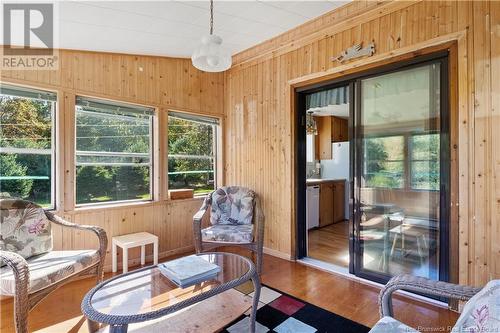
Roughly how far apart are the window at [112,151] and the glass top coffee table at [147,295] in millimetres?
1633

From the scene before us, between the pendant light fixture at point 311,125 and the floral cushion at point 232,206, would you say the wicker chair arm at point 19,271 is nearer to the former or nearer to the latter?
the floral cushion at point 232,206

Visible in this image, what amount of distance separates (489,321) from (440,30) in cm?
213

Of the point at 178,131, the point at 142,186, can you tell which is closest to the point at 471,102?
the point at 178,131

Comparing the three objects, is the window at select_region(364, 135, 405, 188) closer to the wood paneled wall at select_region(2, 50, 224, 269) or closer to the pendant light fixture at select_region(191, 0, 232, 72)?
the pendant light fixture at select_region(191, 0, 232, 72)

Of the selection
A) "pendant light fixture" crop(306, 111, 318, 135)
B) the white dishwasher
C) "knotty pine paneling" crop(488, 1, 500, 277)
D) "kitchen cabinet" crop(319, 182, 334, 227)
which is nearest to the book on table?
"knotty pine paneling" crop(488, 1, 500, 277)

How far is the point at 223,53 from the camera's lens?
6.04 feet

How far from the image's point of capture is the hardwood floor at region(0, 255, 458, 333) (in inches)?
78.4

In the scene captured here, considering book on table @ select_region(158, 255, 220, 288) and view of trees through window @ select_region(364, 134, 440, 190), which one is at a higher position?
view of trees through window @ select_region(364, 134, 440, 190)

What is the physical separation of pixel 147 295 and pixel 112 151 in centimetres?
210

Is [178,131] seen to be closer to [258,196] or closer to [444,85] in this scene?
[258,196]

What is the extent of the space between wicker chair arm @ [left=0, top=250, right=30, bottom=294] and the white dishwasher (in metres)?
3.72

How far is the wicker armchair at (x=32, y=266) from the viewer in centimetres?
A: 162

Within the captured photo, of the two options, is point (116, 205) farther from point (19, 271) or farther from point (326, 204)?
point (326, 204)

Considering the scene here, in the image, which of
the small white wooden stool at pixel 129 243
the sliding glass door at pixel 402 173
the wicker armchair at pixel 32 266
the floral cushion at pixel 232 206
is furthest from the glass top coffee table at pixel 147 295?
the sliding glass door at pixel 402 173
